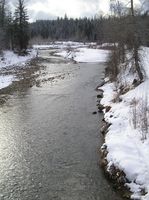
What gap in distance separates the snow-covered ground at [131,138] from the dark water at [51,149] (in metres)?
0.86

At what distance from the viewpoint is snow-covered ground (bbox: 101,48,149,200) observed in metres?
12.4

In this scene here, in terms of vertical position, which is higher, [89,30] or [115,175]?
[89,30]

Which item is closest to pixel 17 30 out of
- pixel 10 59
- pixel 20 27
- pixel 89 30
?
pixel 20 27

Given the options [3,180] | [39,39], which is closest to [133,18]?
[3,180]

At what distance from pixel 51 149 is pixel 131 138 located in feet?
13.4

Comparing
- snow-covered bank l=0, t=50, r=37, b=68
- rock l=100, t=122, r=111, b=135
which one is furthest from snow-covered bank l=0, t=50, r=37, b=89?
rock l=100, t=122, r=111, b=135

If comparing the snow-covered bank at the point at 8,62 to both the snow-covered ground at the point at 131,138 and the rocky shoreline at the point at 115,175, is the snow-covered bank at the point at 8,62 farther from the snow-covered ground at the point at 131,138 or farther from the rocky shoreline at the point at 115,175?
the rocky shoreline at the point at 115,175

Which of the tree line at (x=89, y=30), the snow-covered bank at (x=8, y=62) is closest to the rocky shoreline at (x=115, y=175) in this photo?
the tree line at (x=89, y=30)

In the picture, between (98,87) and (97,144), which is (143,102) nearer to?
(97,144)

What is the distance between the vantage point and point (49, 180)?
13.2 meters

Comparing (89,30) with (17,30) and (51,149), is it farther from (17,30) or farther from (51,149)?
(51,149)

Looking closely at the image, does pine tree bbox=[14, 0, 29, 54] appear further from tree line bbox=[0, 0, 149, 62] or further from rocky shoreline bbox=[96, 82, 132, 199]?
rocky shoreline bbox=[96, 82, 132, 199]

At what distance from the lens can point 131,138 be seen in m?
16.0

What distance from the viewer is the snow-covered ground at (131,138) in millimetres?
12445
